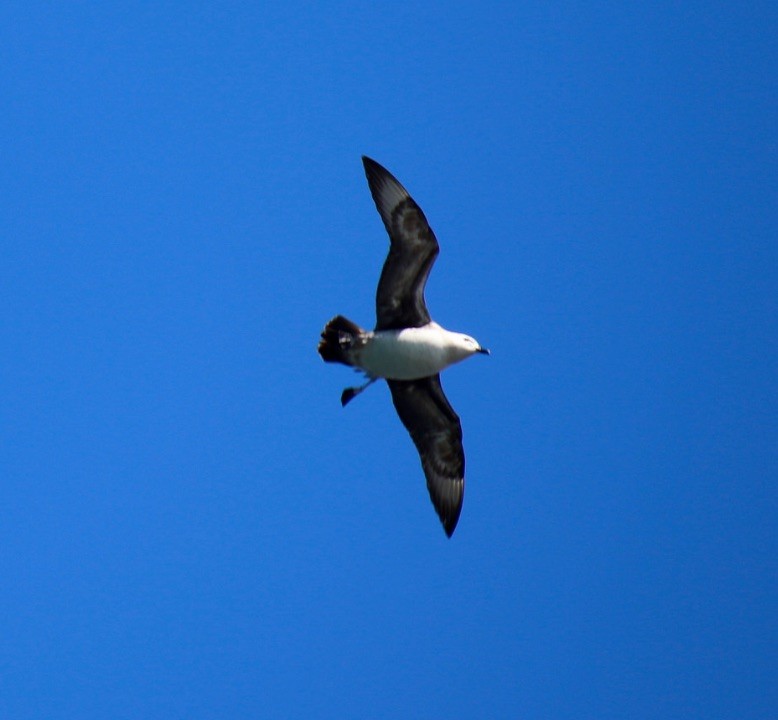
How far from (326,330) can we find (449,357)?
4.60 ft

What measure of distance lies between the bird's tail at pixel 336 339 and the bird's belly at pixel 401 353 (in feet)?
0.57

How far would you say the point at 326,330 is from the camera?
16016 mm

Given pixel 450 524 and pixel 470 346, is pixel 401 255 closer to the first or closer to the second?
pixel 470 346

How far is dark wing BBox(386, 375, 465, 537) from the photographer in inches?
662

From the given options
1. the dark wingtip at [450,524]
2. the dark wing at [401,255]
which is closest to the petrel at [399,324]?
the dark wing at [401,255]

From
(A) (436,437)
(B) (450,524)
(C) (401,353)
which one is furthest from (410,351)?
(B) (450,524)

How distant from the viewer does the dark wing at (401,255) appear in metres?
16.0

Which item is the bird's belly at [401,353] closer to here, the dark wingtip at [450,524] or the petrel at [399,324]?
the petrel at [399,324]

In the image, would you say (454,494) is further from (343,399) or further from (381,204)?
(381,204)

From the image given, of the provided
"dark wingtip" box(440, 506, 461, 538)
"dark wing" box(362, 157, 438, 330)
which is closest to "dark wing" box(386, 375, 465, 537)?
"dark wingtip" box(440, 506, 461, 538)

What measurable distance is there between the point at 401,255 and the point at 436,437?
230cm

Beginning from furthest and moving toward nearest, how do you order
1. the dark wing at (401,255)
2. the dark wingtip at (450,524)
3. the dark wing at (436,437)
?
the dark wingtip at (450,524) < the dark wing at (436,437) < the dark wing at (401,255)

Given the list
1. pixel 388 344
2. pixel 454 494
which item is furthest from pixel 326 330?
pixel 454 494

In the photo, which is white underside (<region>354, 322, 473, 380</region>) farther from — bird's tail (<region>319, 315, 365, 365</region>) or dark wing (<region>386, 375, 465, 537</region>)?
dark wing (<region>386, 375, 465, 537</region>)
